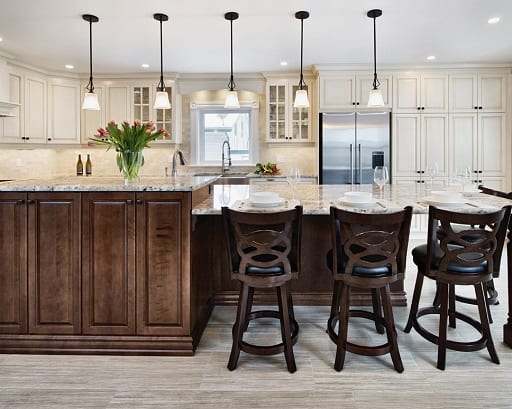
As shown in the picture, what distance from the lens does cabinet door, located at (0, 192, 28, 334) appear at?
2.50 metres

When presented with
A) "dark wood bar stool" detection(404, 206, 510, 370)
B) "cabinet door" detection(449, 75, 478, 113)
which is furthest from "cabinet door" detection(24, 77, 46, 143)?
"cabinet door" detection(449, 75, 478, 113)

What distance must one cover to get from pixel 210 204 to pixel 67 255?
93cm

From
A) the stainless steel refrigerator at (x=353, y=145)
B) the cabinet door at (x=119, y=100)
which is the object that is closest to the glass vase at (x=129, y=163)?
the stainless steel refrigerator at (x=353, y=145)

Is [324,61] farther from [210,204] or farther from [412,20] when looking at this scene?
[210,204]

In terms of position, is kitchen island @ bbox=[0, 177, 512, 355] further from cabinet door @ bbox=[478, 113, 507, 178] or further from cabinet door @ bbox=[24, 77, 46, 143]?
cabinet door @ bbox=[478, 113, 507, 178]

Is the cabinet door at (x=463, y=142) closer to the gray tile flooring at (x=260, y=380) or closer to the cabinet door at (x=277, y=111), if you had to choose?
the cabinet door at (x=277, y=111)

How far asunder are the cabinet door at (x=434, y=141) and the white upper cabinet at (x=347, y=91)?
646mm

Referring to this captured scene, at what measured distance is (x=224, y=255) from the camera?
129 inches

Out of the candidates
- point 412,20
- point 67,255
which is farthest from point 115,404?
point 412,20

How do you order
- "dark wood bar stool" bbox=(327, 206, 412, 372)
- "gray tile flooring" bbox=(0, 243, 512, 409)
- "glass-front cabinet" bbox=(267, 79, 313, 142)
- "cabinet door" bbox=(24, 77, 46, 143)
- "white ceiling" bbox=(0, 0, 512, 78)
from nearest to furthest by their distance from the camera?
"gray tile flooring" bbox=(0, 243, 512, 409) < "dark wood bar stool" bbox=(327, 206, 412, 372) < "white ceiling" bbox=(0, 0, 512, 78) < "cabinet door" bbox=(24, 77, 46, 143) < "glass-front cabinet" bbox=(267, 79, 313, 142)

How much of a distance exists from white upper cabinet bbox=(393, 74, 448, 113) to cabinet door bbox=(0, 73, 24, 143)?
5.02 metres

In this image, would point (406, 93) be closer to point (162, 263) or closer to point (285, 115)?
point (285, 115)

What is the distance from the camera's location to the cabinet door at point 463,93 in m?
5.71

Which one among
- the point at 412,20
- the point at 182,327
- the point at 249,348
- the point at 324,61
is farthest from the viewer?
the point at 324,61
